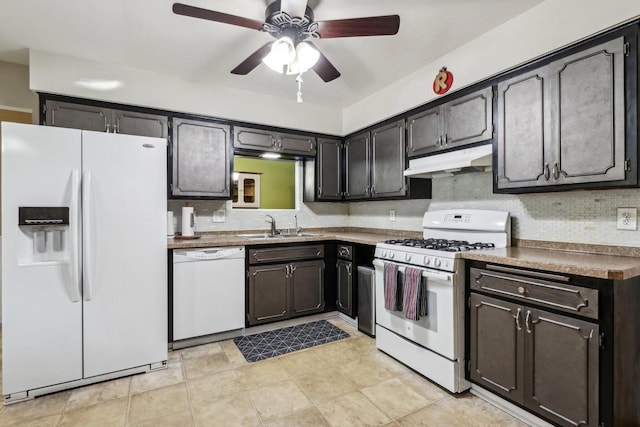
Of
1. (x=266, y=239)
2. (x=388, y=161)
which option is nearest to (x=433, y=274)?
(x=388, y=161)

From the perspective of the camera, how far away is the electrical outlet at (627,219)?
1792 millimetres

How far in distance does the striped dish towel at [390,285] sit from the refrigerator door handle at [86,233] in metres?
2.12

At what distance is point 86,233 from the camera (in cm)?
212

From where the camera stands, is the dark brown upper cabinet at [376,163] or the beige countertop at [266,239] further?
the dark brown upper cabinet at [376,163]

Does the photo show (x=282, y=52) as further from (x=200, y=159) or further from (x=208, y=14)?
(x=200, y=159)

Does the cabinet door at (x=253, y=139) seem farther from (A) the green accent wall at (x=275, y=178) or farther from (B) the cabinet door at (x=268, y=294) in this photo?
(B) the cabinet door at (x=268, y=294)

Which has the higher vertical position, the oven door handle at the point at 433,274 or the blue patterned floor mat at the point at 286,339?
the oven door handle at the point at 433,274

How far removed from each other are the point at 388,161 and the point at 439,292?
1.59 metres

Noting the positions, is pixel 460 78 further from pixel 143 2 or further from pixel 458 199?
pixel 143 2

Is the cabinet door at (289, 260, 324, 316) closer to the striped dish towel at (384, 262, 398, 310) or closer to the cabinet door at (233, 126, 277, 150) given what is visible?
the striped dish towel at (384, 262, 398, 310)

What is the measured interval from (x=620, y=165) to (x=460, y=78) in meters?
1.28

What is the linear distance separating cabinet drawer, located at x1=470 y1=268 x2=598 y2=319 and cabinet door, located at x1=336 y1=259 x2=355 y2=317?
4.59 ft

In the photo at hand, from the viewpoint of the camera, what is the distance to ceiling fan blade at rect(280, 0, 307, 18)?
5.66 feet

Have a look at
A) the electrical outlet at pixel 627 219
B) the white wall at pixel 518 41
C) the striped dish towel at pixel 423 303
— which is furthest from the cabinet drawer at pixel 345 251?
the electrical outlet at pixel 627 219
